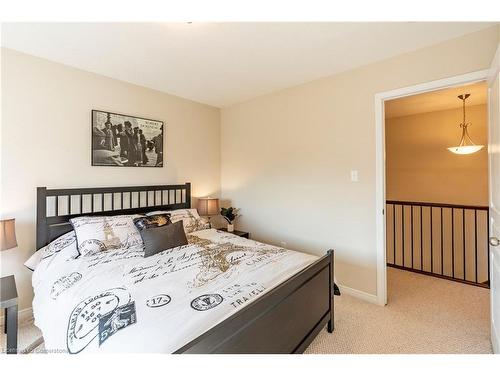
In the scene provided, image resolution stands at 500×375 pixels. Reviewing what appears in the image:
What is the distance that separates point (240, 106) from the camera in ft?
12.5

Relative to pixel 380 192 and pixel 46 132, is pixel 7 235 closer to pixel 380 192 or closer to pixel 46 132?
pixel 46 132

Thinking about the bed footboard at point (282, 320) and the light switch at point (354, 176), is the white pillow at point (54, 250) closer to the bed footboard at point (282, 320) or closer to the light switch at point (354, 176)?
the bed footboard at point (282, 320)

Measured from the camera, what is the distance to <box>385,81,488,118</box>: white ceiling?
3.27 meters

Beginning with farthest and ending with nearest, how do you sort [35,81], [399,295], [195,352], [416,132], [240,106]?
[416,132], [240,106], [399,295], [35,81], [195,352]

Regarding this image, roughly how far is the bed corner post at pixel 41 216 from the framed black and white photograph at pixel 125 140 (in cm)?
56

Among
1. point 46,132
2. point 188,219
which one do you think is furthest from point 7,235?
point 188,219

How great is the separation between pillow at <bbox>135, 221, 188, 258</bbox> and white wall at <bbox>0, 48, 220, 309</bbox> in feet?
3.29

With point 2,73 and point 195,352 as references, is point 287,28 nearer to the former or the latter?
point 195,352

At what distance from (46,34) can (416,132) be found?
17.7ft

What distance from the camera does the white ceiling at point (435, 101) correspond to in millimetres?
3266

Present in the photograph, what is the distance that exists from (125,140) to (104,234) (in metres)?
1.20

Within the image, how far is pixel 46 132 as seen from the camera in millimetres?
2398

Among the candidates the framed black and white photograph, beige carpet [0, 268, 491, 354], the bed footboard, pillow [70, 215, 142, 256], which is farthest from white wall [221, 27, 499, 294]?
pillow [70, 215, 142, 256]


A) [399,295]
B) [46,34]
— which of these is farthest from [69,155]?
[399,295]
